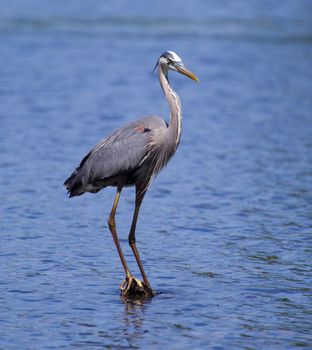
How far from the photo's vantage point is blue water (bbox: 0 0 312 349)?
24.2ft

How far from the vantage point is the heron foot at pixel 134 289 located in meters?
8.02

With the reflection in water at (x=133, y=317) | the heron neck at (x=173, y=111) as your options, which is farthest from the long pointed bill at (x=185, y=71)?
the reflection in water at (x=133, y=317)

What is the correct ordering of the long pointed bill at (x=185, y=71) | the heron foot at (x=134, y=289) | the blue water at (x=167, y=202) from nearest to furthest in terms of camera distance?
1. the blue water at (x=167, y=202)
2. the heron foot at (x=134, y=289)
3. the long pointed bill at (x=185, y=71)

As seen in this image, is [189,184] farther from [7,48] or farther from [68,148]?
[7,48]

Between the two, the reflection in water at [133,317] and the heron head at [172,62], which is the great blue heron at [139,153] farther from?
the reflection in water at [133,317]

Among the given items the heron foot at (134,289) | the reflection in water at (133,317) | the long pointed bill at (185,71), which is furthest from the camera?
the long pointed bill at (185,71)

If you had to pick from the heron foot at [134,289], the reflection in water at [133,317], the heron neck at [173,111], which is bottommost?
the reflection in water at [133,317]

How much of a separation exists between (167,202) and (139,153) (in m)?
3.28

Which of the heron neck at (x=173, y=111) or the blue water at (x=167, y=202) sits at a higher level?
the heron neck at (x=173, y=111)

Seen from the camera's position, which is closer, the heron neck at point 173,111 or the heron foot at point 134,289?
the heron foot at point 134,289

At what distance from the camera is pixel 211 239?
9.88 metres

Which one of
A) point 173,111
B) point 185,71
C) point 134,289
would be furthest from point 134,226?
point 185,71

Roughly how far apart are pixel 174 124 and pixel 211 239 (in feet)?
6.75

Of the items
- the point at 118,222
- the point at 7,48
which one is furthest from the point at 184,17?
the point at 118,222
